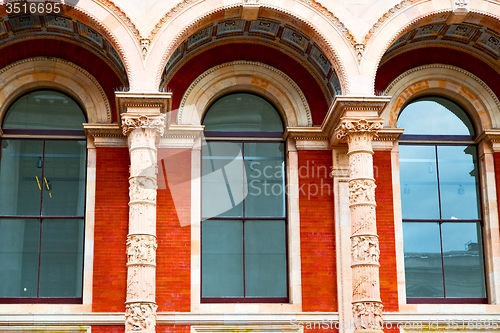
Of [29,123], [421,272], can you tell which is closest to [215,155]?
[29,123]

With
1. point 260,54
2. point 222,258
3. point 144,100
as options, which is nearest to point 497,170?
point 260,54

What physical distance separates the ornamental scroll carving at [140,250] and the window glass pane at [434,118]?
7.01m

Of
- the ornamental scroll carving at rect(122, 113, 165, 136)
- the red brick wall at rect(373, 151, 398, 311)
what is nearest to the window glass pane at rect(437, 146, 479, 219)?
the red brick wall at rect(373, 151, 398, 311)

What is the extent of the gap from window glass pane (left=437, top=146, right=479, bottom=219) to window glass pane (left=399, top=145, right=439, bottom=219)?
0.19m

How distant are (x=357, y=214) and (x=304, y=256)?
6.99 ft

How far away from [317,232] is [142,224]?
168 inches

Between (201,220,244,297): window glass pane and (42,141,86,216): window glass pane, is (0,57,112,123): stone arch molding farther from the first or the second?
(201,220,244,297): window glass pane

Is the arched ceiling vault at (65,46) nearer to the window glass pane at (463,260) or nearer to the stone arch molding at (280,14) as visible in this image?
the stone arch molding at (280,14)

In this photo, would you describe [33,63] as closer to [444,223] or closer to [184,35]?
[184,35]

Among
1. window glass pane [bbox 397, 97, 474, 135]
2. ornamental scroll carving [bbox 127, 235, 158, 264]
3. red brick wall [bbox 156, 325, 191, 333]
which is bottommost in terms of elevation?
red brick wall [bbox 156, 325, 191, 333]

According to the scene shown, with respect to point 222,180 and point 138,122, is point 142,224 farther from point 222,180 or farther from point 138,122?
point 222,180

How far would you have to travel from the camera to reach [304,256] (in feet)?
52.7

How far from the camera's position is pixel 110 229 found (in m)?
15.9

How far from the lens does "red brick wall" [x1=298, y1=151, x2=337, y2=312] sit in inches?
623
